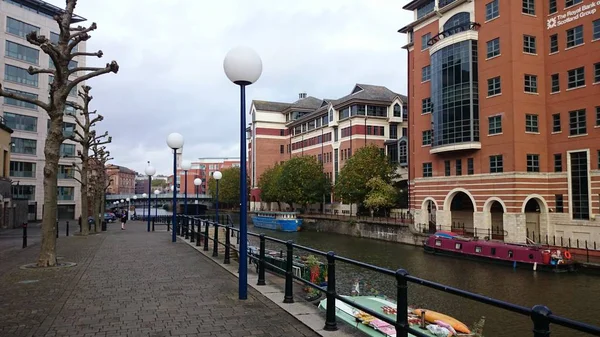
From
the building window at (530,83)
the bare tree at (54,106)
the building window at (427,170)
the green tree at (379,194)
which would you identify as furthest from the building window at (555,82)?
the bare tree at (54,106)

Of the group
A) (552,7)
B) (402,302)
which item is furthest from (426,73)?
→ (402,302)

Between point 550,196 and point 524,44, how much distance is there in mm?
11368

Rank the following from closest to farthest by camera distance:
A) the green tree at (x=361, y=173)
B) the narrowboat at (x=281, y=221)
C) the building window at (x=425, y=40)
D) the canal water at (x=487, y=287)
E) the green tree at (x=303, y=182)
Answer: the canal water at (x=487, y=287) < the building window at (x=425, y=40) < the green tree at (x=361, y=173) < the narrowboat at (x=281, y=221) < the green tree at (x=303, y=182)

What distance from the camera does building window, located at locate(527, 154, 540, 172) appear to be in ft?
113

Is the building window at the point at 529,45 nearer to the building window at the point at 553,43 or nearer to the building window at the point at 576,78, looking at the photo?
the building window at the point at 553,43

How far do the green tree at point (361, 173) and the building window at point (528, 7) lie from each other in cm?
2261

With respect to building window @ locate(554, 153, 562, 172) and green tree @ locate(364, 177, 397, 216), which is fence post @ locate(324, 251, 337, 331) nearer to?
building window @ locate(554, 153, 562, 172)

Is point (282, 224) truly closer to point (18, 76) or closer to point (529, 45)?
point (529, 45)

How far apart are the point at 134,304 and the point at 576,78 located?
1345 inches

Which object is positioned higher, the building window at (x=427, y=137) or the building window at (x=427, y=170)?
the building window at (x=427, y=137)

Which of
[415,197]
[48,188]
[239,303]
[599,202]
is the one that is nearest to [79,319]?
[239,303]

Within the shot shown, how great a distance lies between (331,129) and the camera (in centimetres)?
6938

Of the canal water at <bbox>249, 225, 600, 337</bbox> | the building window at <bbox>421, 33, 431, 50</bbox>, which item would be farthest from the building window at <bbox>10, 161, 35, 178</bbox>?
the building window at <bbox>421, 33, 431, 50</bbox>

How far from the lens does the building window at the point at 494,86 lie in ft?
117
